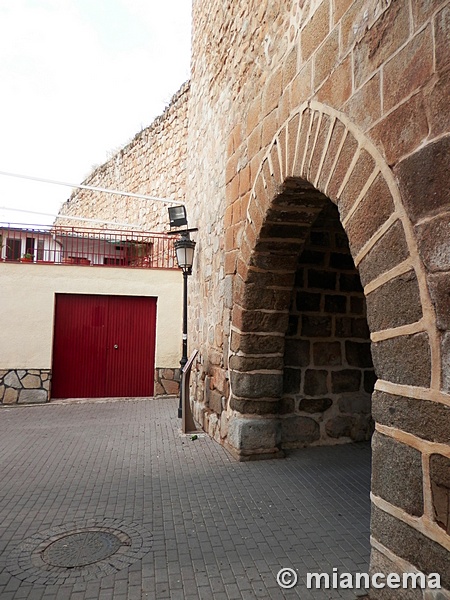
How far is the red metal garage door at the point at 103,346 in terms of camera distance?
7609 millimetres

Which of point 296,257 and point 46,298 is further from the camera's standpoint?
point 46,298

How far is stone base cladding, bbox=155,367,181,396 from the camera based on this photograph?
7926 millimetres

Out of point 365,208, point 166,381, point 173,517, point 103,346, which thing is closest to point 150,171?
point 103,346

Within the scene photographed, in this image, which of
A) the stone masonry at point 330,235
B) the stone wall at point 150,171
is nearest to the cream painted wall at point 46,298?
the stone masonry at point 330,235

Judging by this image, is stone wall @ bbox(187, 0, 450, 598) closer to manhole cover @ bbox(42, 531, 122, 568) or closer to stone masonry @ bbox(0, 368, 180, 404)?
manhole cover @ bbox(42, 531, 122, 568)

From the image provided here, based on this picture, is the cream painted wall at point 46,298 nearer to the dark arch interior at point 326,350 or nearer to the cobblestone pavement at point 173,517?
the cobblestone pavement at point 173,517

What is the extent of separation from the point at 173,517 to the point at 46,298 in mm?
5244

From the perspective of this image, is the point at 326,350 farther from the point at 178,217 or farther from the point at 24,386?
the point at 24,386

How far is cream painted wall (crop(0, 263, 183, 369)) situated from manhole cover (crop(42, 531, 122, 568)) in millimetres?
5039

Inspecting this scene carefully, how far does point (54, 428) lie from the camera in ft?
18.4

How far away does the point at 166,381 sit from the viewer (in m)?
7.95

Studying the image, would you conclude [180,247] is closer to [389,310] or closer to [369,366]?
[369,366]

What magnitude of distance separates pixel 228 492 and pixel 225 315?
1.72 meters

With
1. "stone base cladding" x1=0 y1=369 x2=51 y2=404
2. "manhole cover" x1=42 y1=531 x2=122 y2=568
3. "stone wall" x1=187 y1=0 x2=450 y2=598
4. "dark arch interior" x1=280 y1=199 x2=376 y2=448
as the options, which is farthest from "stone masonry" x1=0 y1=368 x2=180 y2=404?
"manhole cover" x1=42 y1=531 x2=122 y2=568
